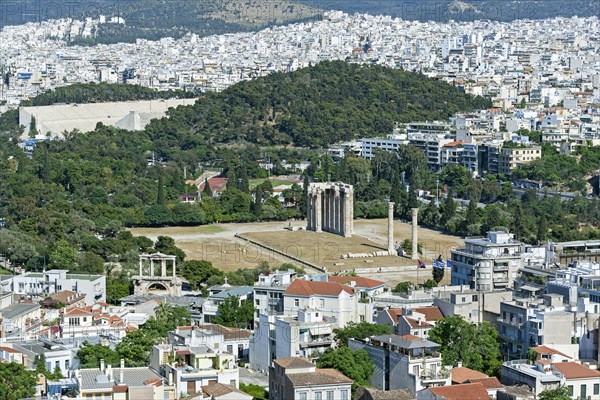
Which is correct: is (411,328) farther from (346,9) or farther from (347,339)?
(346,9)

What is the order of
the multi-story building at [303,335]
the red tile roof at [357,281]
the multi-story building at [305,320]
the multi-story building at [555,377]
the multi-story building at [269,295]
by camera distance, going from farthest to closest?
the red tile roof at [357,281]
the multi-story building at [269,295]
the multi-story building at [305,320]
the multi-story building at [303,335]
the multi-story building at [555,377]

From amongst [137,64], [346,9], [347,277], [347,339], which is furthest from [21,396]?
[346,9]

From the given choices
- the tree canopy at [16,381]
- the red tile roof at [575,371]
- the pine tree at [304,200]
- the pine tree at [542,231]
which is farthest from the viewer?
the pine tree at [304,200]

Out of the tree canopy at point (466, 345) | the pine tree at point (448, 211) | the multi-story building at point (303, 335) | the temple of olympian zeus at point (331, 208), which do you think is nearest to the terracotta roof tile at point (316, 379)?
the tree canopy at point (466, 345)

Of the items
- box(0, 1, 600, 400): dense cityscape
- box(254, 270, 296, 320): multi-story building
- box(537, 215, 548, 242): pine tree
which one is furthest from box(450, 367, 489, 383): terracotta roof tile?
box(537, 215, 548, 242): pine tree

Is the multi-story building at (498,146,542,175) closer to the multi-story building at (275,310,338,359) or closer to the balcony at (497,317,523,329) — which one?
the balcony at (497,317,523,329)

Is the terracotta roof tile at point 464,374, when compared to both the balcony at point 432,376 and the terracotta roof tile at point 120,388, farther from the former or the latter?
the terracotta roof tile at point 120,388

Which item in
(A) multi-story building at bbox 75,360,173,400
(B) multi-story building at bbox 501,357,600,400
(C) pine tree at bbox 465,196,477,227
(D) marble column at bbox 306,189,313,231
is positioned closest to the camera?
(A) multi-story building at bbox 75,360,173,400
